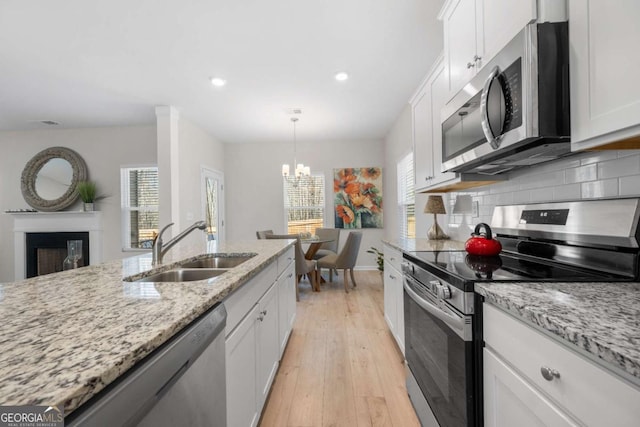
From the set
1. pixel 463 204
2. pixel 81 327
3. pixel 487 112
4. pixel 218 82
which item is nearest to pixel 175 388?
pixel 81 327

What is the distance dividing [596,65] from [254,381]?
179 centimetres

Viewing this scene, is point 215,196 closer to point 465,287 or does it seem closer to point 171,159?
point 171,159

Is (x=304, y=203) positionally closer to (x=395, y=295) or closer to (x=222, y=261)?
(x=395, y=295)

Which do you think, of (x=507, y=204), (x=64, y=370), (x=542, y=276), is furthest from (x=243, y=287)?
(x=507, y=204)

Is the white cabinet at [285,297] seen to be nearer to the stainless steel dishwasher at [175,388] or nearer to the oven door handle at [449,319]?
the oven door handle at [449,319]

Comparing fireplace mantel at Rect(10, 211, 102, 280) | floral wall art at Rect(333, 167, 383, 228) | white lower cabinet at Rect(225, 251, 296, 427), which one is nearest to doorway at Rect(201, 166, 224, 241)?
fireplace mantel at Rect(10, 211, 102, 280)

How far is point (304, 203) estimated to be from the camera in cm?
604

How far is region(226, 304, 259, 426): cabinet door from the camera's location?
1.09m

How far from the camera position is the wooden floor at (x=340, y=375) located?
5.50 feet

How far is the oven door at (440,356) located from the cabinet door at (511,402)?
65mm

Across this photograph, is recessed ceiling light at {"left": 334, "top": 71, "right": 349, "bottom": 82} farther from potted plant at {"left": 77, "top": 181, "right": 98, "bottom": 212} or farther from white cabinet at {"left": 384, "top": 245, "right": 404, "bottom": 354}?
potted plant at {"left": 77, "top": 181, "right": 98, "bottom": 212}

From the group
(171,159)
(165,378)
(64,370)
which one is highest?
(171,159)

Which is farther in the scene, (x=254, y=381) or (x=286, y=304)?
(x=286, y=304)

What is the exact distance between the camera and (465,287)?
1.02 metres
